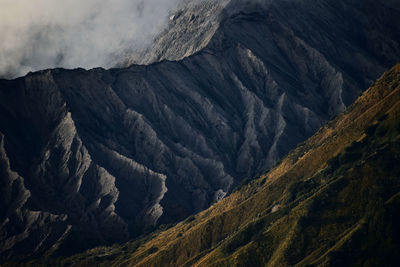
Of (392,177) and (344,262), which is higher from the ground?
(392,177)

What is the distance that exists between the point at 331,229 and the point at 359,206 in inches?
413

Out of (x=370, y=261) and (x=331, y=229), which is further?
(x=331, y=229)

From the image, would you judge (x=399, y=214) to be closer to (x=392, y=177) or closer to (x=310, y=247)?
(x=392, y=177)

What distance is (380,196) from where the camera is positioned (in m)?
196

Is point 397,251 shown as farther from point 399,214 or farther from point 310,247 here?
point 310,247

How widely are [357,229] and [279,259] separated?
2411 cm

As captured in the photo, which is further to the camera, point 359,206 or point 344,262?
point 359,206

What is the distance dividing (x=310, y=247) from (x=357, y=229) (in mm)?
15088

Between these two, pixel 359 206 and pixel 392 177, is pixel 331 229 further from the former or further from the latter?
pixel 392 177

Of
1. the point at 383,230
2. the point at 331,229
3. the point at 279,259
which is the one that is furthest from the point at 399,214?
the point at 279,259

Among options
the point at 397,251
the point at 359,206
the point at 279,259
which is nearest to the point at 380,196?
the point at 359,206

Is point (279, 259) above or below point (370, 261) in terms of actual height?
above

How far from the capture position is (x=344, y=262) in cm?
18388

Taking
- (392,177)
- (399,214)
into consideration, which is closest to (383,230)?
(399,214)
